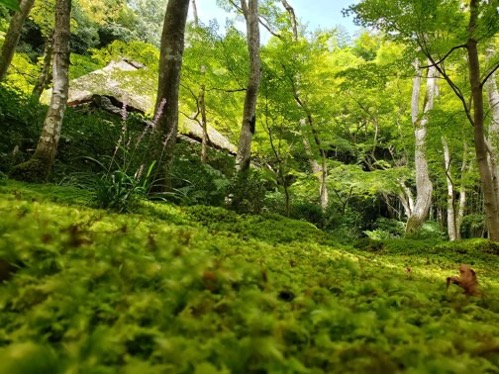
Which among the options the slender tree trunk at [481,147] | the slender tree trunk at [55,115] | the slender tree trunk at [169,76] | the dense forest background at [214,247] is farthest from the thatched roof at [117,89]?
the slender tree trunk at [481,147]

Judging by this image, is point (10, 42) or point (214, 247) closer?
point (214, 247)

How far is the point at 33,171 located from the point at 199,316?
12.8 feet

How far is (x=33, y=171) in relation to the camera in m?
4.10

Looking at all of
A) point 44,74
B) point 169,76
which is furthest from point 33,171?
point 44,74

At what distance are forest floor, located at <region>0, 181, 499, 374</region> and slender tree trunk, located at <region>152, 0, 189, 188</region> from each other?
9.84 ft

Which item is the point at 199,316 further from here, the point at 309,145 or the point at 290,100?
the point at 309,145

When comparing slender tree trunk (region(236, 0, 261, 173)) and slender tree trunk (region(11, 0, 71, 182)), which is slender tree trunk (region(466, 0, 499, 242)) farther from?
slender tree trunk (region(11, 0, 71, 182))

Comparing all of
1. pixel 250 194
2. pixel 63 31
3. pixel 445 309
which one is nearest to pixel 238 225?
pixel 250 194

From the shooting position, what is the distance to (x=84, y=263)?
3.99 ft

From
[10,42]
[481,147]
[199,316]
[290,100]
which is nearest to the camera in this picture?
[199,316]

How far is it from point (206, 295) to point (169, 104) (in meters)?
4.00

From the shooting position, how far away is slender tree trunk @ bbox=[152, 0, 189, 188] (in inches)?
183

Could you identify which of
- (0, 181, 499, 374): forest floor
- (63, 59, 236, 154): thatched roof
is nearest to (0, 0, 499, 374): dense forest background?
(0, 181, 499, 374): forest floor

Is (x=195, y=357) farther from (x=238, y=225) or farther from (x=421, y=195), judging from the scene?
(x=421, y=195)
